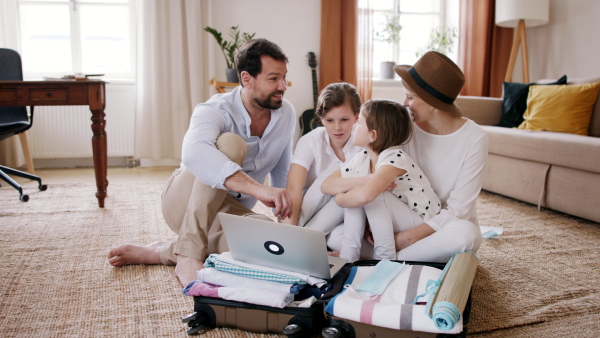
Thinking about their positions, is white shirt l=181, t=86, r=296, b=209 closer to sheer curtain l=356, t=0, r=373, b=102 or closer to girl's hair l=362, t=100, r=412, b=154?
girl's hair l=362, t=100, r=412, b=154

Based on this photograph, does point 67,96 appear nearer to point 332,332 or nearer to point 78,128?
point 78,128

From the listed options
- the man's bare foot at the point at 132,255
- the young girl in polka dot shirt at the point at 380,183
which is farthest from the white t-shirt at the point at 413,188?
the man's bare foot at the point at 132,255

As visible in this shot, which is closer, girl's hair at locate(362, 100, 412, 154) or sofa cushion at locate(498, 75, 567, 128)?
girl's hair at locate(362, 100, 412, 154)

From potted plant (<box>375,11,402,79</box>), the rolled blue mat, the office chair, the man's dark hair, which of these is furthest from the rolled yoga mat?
potted plant (<box>375,11,402,79</box>)

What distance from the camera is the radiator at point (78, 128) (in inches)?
157

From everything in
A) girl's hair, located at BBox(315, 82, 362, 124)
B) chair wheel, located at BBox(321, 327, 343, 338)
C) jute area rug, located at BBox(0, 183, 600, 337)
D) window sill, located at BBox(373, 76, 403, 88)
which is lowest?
jute area rug, located at BBox(0, 183, 600, 337)

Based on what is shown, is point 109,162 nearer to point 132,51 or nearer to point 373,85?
point 132,51

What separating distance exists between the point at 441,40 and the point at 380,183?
349 cm

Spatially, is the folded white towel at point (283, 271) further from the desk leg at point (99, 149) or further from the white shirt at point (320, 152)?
the desk leg at point (99, 149)

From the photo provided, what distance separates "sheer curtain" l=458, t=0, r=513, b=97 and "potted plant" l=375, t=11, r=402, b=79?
1.88ft

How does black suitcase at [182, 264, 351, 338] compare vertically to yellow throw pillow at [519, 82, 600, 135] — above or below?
below

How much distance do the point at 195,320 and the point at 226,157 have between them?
1.66ft

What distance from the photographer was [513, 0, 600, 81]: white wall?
152 inches

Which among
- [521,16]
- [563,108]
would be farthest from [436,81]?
[521,16]
